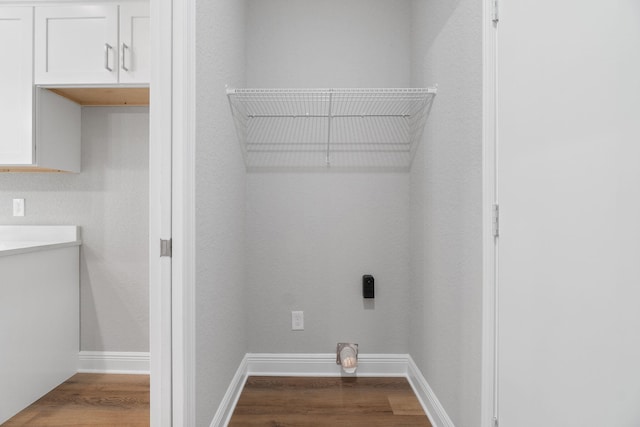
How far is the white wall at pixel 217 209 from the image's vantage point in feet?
4.87

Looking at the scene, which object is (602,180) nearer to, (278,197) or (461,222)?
(461,222)

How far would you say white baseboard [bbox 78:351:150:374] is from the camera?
2.44 metres

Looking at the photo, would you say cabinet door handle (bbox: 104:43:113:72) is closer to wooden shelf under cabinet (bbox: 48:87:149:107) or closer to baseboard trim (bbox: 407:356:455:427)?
wooden shelf under cabinet (bbox: 48:87:149:107)

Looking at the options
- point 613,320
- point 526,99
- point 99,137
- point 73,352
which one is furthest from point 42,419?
point 526,99

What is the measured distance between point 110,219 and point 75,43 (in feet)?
3.51

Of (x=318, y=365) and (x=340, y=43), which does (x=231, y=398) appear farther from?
(x=340, y=43)

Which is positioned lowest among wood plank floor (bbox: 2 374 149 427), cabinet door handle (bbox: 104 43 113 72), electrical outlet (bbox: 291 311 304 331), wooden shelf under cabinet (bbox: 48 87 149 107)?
wood plank floor (bbox: 2 374 149 427)

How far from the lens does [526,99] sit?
109cm

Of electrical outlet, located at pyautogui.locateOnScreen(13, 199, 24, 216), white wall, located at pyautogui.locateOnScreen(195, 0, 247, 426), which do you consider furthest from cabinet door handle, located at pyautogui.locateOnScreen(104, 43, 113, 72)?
electrical outlet, located at pyautogui.locateOnScreen(13, 199, 24, 216)

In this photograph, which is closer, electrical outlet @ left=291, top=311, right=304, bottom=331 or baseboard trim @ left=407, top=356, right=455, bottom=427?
baseboard trim @ left=407, top=356, right=455, bottom=427

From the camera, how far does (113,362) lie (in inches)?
96.6

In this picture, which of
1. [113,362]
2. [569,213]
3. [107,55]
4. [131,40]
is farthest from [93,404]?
[569,213]

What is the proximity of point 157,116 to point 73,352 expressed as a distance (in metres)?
1.95

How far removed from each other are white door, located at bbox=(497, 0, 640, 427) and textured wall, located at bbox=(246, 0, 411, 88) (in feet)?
4.10
